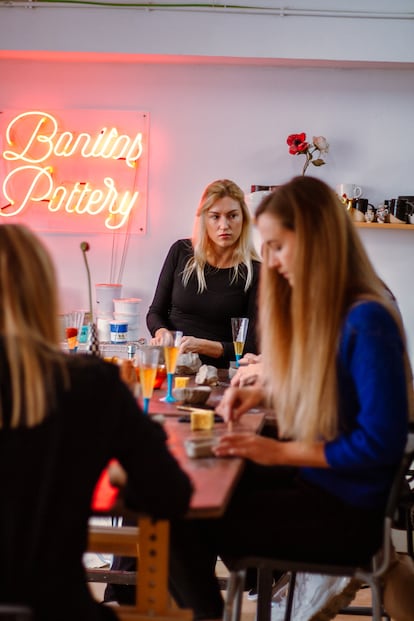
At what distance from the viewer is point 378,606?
196cm

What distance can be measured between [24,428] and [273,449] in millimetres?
694

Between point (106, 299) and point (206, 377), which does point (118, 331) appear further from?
point (206, 377)

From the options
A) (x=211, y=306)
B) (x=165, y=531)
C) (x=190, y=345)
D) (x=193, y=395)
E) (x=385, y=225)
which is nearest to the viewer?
(x=165, y=531)

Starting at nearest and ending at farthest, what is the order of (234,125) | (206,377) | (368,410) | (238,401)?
(368,410) < (238,401) < (206,377) < (234,125)

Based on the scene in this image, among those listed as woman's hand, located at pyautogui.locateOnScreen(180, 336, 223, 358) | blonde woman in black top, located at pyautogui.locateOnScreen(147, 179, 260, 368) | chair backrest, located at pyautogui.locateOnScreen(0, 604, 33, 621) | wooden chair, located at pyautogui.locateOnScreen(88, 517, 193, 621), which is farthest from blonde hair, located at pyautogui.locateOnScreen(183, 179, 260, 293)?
chair backrest, located at pyautogui.locateOnScreen(0, 604, 33, 621)

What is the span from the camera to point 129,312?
4461mm

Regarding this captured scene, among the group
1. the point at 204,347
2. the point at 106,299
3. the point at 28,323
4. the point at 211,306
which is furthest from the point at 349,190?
the point at 28,323

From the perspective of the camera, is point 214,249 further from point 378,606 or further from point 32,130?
point 378,606

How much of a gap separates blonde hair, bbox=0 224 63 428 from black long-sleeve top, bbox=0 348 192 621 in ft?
0.07

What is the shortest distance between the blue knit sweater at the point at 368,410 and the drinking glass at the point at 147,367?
1.80ft

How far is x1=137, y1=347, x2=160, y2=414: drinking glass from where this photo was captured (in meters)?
2.17

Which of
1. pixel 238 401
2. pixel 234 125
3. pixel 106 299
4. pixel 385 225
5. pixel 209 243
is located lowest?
pixel 238 401

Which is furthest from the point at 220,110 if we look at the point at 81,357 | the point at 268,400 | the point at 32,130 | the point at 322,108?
the point at 81,357

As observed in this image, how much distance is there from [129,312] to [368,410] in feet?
9.29
